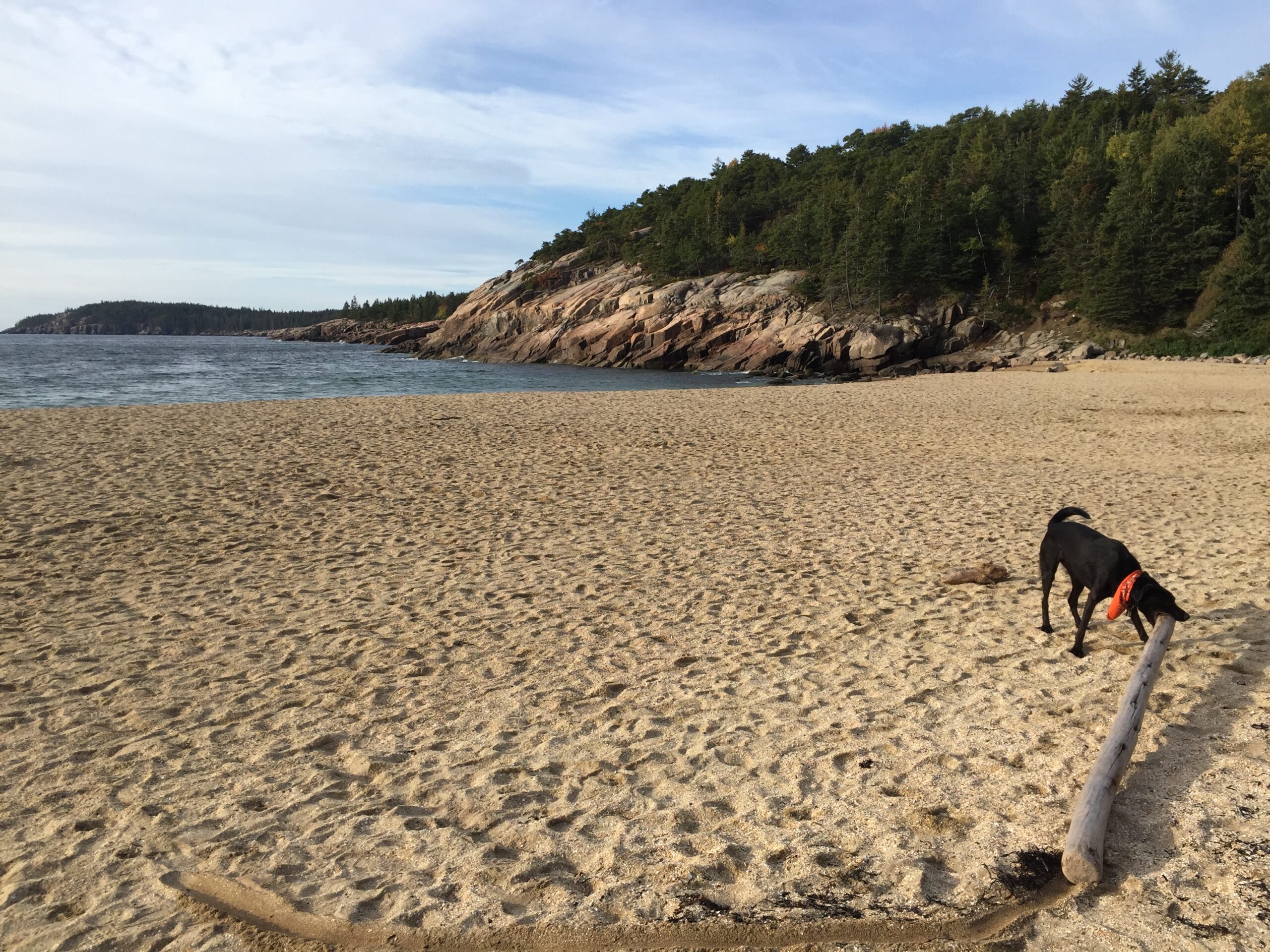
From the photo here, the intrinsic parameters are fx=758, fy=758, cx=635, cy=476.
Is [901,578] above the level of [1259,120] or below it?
below

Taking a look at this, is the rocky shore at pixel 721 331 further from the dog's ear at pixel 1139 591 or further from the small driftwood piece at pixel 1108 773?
the small driftwood piece at pixel 1108 773

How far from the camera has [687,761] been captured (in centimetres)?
459

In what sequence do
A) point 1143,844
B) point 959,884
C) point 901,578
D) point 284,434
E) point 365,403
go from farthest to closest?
point 365,403 < point 284,434 < point 901,578 < point 1143,844 < point 959,884

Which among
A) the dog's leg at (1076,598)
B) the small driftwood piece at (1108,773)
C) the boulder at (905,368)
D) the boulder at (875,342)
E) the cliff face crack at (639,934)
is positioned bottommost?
the cliff face crack at (639,934)

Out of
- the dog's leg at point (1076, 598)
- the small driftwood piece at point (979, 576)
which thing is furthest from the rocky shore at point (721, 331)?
the dog's leg at point (1076, 598)

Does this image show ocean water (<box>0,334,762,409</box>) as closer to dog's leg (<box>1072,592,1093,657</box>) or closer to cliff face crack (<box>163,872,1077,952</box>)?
dog's leg (<box>1072,592,1093,657</box>)

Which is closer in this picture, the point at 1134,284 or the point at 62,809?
the point at 62,809

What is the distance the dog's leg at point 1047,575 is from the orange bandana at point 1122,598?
2.80ft

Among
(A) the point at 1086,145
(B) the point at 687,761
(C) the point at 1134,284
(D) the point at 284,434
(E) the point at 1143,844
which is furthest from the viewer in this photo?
(A) the point at 1086,145

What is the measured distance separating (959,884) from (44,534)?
1068 centimetres

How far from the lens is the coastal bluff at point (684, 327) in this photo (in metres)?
52.8

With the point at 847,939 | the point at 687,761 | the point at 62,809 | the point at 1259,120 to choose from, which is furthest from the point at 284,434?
the point at 1259,120

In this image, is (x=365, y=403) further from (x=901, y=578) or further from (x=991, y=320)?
(x=991, y=320)

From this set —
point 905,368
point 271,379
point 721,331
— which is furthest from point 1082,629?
point 721,331
